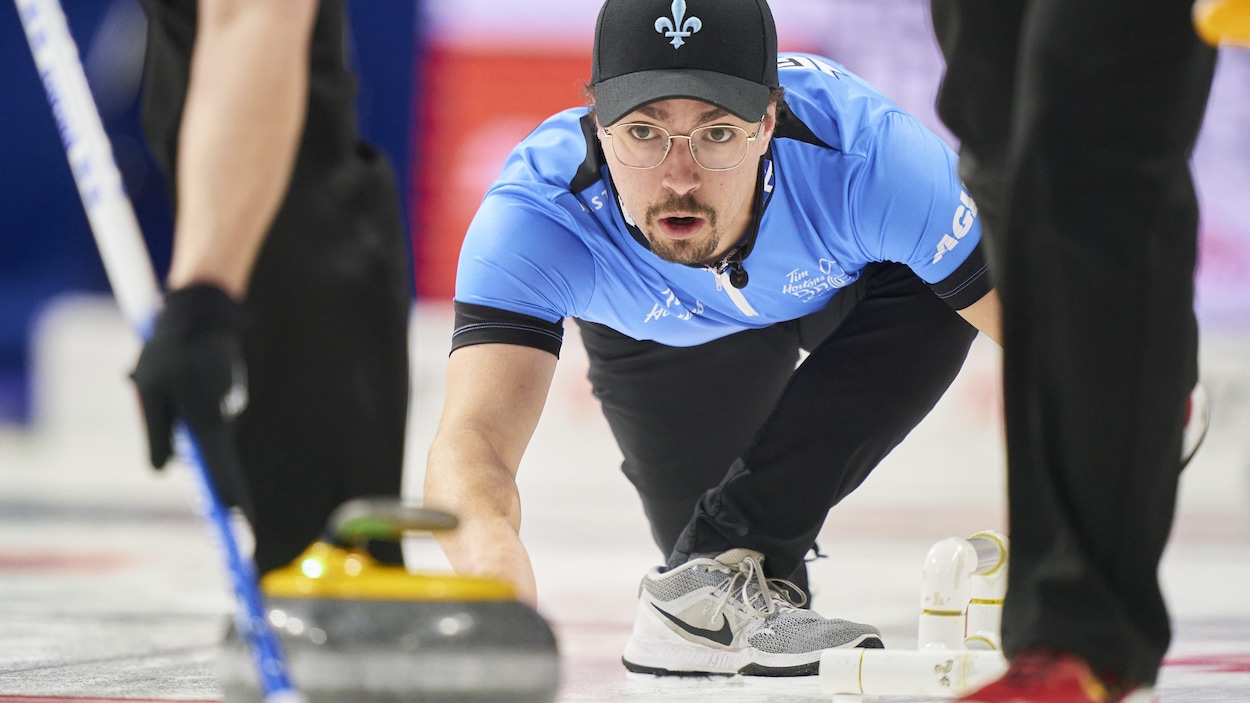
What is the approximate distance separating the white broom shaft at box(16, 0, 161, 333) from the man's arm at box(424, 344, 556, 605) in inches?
24.4

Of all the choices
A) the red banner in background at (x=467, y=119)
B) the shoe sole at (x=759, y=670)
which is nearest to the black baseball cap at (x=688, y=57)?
the shoe sole at (x=759, y=670)

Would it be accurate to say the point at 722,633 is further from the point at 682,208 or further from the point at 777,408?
the point at 682,208

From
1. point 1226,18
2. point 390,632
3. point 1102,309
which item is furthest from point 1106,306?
point 390,632

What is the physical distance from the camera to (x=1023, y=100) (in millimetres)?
1419

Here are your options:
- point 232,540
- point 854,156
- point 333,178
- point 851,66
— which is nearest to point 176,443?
point 232,540

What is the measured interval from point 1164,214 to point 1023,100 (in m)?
0.17

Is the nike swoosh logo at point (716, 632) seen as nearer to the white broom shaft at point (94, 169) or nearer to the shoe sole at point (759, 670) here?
the shoe sole at point (759, 670)

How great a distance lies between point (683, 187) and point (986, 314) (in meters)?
0.56

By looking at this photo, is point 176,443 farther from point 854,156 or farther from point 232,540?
point 854,156

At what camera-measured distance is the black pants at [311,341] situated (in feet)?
5.03

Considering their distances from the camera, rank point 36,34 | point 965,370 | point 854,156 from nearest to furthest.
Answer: point 36,34 → point 854,156 → point 965,370

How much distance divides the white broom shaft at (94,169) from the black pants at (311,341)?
10 cm

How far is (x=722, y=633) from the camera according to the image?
232 cm

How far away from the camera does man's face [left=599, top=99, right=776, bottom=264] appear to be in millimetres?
2324
